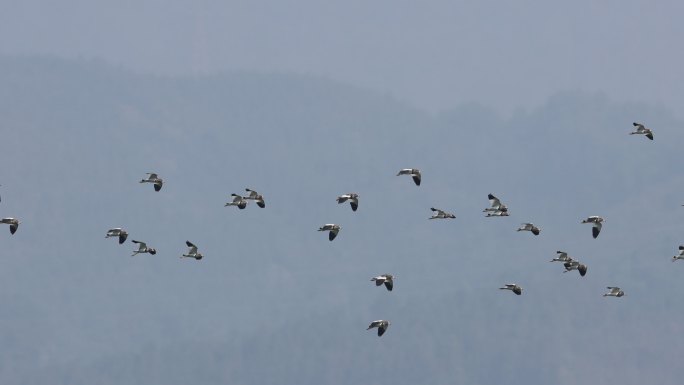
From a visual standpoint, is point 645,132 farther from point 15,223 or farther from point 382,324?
point 15,223

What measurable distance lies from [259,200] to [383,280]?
473 inches

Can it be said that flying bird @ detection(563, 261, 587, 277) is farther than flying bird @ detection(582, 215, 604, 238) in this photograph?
No

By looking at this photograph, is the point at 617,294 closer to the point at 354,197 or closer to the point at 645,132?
the point at 645,132

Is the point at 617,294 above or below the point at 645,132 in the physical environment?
below

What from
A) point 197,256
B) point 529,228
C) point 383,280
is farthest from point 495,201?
point 197,256

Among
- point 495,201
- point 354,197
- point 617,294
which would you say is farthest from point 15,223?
point 617,294

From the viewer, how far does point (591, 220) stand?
114000 millimetres

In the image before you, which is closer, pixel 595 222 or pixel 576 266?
pixel 576 266

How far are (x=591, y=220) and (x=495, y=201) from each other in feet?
23.5

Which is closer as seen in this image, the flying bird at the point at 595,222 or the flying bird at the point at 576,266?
the flying bird at the point at 576,266

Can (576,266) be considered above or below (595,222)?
below

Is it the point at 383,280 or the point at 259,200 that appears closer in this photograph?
the point at 383,280

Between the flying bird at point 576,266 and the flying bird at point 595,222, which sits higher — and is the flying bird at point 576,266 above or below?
below

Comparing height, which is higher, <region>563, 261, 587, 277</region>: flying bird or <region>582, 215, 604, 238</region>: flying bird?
<region>582, 215, 604, 238</region>: flying bird
